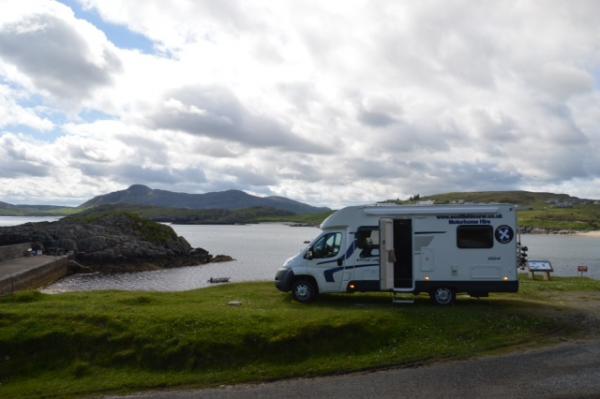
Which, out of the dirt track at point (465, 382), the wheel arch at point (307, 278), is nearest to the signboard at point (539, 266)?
the wheel arch at point (307, 278)

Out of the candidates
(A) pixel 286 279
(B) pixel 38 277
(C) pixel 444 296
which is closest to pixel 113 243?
(B) pixel 38 277

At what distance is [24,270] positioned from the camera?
41.8 m

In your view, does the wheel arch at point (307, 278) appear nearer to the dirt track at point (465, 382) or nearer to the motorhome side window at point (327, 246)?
the motorhome side window at point (327, 246)

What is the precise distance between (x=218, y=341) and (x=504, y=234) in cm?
1020

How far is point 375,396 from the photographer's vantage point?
33.1ft

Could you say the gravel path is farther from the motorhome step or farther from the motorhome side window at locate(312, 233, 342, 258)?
the motorhome side window at locate(312, 233, 342, 258)

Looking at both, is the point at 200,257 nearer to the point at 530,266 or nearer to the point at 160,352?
the point at 530,266

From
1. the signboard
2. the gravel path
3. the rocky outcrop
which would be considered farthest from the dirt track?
the rocky outcrop

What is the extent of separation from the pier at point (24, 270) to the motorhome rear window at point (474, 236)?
28.4m

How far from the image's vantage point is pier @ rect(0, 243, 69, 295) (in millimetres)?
36656

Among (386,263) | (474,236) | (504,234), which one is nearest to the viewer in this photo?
(504,234)

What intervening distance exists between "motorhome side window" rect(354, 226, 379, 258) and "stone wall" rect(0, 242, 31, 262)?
143 ft

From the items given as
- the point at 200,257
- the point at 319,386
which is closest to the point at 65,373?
the point at 319,386

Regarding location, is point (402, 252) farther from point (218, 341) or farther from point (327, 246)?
point (218, 341)
